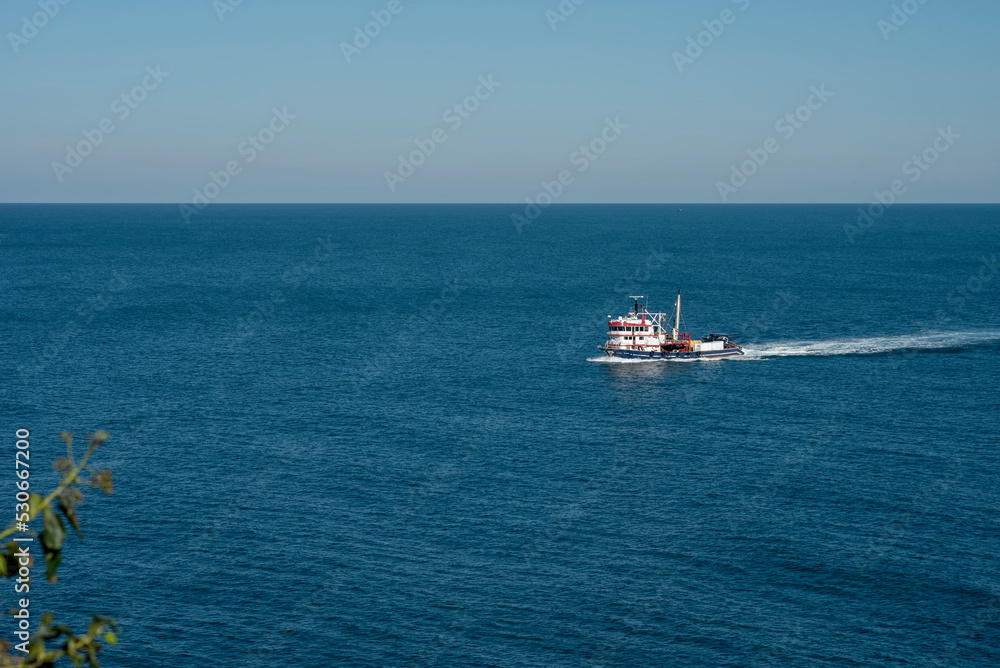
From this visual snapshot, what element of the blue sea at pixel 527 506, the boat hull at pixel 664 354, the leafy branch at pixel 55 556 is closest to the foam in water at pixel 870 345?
the blue sea at pixel 527 506

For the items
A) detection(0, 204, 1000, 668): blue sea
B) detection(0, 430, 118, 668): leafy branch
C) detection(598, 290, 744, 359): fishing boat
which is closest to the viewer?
detection(0, 430, 118, 668): leafy branch

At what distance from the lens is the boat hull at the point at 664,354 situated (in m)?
157

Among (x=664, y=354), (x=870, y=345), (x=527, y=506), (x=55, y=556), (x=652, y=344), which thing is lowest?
(x=527, y=506)

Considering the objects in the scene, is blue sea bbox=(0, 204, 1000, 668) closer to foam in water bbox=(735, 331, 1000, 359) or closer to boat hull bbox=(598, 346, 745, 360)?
foam in water bbox=(735, 331, 1000, 359)

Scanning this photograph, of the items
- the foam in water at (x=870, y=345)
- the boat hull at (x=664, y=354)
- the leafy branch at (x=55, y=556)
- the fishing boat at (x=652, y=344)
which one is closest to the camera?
the leafy branch at (x=55, y=556)

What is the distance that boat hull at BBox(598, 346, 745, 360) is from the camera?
156875mm

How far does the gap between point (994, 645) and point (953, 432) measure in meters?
50.4

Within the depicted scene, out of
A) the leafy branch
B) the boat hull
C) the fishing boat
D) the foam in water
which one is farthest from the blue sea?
the leafy branch

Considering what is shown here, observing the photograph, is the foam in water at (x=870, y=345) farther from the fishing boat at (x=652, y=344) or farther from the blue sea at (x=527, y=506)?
the fishing boat at (x=652, y=344)

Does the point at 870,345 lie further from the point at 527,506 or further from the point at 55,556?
the point at 55,556

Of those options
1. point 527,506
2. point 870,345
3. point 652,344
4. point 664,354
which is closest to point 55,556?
point 527,506

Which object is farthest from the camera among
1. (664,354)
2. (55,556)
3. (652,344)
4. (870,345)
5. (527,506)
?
(870,345)

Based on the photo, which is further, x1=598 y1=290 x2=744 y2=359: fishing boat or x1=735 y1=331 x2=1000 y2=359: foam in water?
x1=598 y1=290 x2=744 y2=359: fishing boat

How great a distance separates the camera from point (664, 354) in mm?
159375
